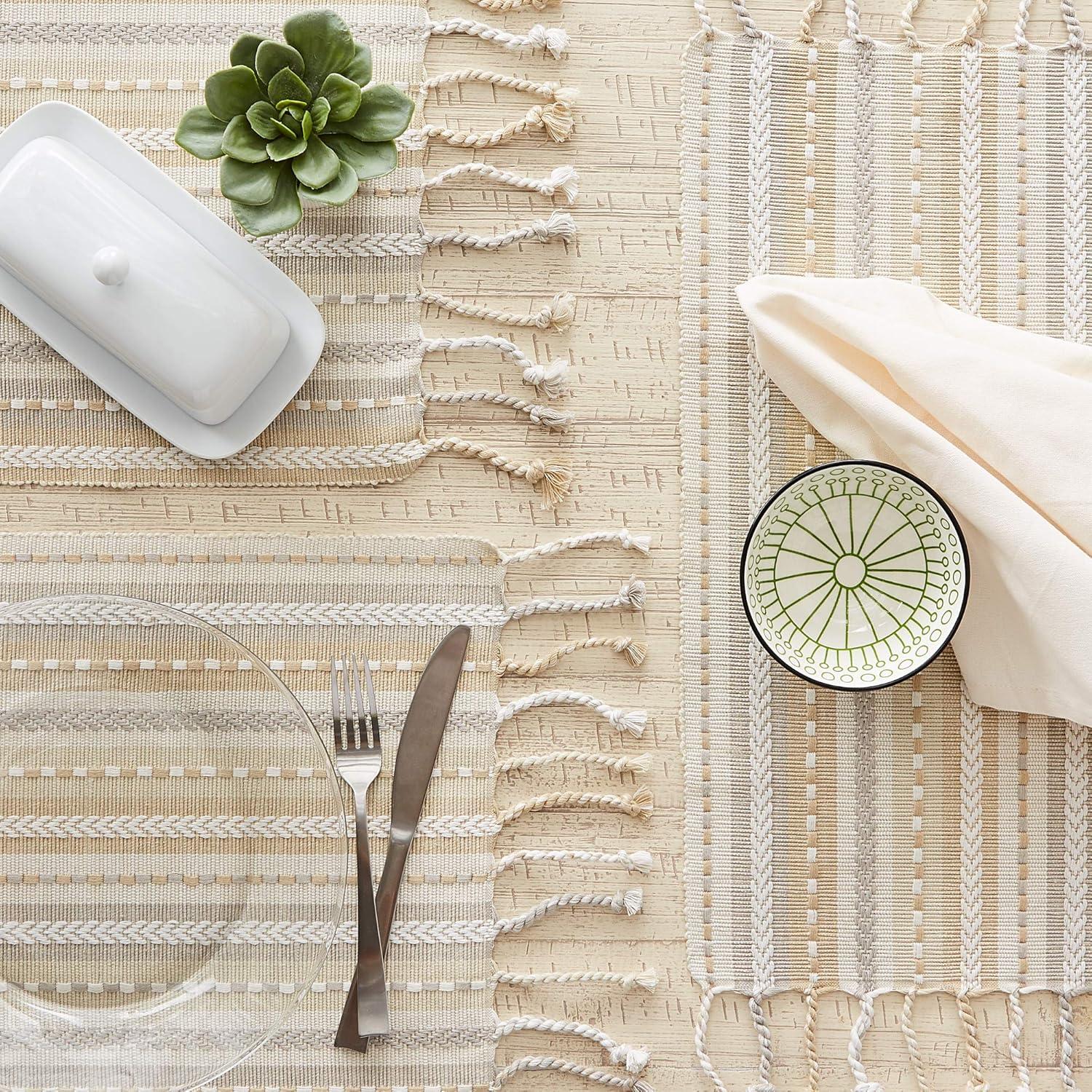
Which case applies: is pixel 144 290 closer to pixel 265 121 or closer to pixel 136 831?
pixel 265 121

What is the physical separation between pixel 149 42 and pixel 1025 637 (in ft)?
2.47

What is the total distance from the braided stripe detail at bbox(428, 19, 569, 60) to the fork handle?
553 mm

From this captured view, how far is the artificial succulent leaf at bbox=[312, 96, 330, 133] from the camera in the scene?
0.60 m

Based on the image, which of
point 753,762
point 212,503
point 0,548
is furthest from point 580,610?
point 0,548

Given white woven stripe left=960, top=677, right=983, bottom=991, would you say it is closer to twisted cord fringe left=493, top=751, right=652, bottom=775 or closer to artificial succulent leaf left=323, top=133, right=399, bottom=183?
twisted cord fringe left=493, top=751, right=652, bottom=775

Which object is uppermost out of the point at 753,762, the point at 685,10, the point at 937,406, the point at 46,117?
the point at 685,10

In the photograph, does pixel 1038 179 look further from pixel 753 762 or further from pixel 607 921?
pixel 607 921

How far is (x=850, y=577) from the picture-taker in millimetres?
678

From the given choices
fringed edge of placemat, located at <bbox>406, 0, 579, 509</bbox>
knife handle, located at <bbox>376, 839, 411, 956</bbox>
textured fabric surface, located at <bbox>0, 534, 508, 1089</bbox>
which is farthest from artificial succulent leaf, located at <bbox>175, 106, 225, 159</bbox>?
knife handle, located at <bbox>376, 839, 411, 956</bbox>

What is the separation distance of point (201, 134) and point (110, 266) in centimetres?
10

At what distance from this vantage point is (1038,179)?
698 millimetres

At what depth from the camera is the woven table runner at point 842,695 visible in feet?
2.28

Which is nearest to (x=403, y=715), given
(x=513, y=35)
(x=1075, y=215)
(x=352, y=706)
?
(x=352, y=706)

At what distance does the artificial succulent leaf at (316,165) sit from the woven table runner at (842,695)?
0.26 meters
